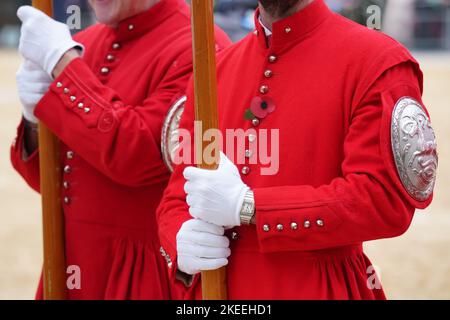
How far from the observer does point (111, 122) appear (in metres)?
2.52

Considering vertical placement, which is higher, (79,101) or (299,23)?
(299,23)

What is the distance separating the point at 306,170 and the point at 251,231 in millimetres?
200

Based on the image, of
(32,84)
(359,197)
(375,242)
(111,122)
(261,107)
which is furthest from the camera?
(375,242)

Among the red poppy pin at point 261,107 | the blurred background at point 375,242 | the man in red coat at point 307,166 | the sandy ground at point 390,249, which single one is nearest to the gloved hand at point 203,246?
the man in red coat at point 307,166

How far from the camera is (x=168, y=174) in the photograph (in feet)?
8.68

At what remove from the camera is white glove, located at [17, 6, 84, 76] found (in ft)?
8.57

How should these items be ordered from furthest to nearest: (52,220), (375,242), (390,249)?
(375,242) < (390,249) < (52,220)

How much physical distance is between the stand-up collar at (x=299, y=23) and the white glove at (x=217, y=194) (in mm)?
330

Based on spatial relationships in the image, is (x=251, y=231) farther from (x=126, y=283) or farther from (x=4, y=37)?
(x=4, y=37)

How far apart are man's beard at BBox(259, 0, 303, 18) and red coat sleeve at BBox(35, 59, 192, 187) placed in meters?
A: 0.56

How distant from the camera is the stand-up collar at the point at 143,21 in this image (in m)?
2.78

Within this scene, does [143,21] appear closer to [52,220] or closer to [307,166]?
[52,220]

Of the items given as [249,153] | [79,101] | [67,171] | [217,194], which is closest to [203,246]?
[217,194]

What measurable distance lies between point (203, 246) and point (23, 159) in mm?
1006
